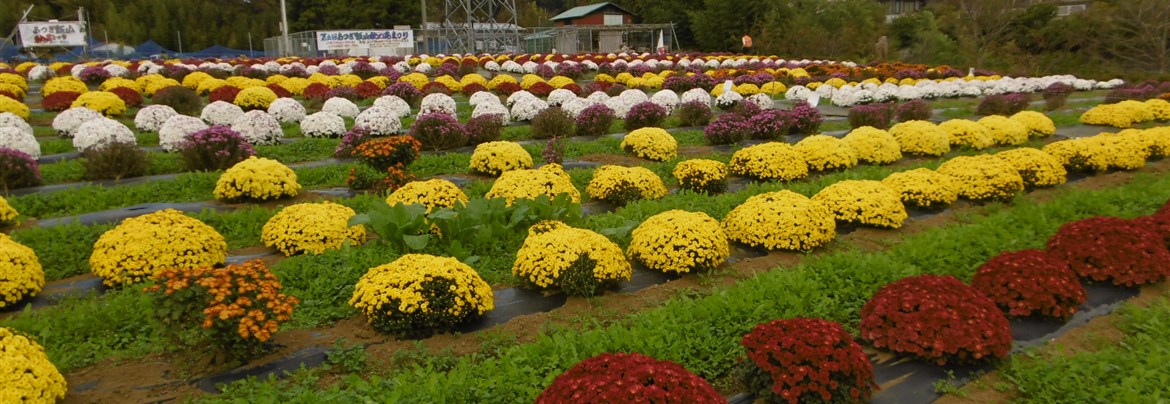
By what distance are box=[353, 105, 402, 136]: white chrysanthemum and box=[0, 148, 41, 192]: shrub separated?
5036mm

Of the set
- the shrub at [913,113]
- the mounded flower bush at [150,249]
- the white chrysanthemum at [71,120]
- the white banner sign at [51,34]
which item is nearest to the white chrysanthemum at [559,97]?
the shrub at [913,113]

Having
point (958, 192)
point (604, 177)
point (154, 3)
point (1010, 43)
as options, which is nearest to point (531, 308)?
point (604, 177)

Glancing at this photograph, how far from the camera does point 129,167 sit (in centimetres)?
1047

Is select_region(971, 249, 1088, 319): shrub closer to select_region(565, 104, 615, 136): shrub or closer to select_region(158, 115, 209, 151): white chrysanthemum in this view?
select_region(565, 104, 615, 136): shrub

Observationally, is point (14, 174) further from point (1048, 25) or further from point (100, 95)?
point (1048, 25)

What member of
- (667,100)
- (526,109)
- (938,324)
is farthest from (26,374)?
(667,100)

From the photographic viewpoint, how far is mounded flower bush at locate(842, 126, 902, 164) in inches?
471

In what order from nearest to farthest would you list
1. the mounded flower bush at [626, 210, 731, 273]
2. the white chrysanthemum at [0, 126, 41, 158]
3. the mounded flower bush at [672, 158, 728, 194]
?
the mounded flower bush at [626, 210, 731, 273]
the mounded flower bush at [672, 158, 728, 194]
the white chrysanthemum at [0, 126, 41, 158]

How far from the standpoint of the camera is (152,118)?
14.1 meters

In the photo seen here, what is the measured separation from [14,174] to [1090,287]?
12701mm

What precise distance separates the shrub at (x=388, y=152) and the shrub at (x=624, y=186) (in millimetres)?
2712

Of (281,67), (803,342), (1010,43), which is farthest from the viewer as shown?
(1010,43)

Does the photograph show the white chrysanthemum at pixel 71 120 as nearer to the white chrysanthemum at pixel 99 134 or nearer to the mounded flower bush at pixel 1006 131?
the white chrysanthemum at pixel 99 134

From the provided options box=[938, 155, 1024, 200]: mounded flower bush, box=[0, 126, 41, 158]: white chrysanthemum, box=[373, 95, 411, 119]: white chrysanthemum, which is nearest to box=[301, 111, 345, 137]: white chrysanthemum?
box=[373, 95, 411, 119]: white chrysanthemum
